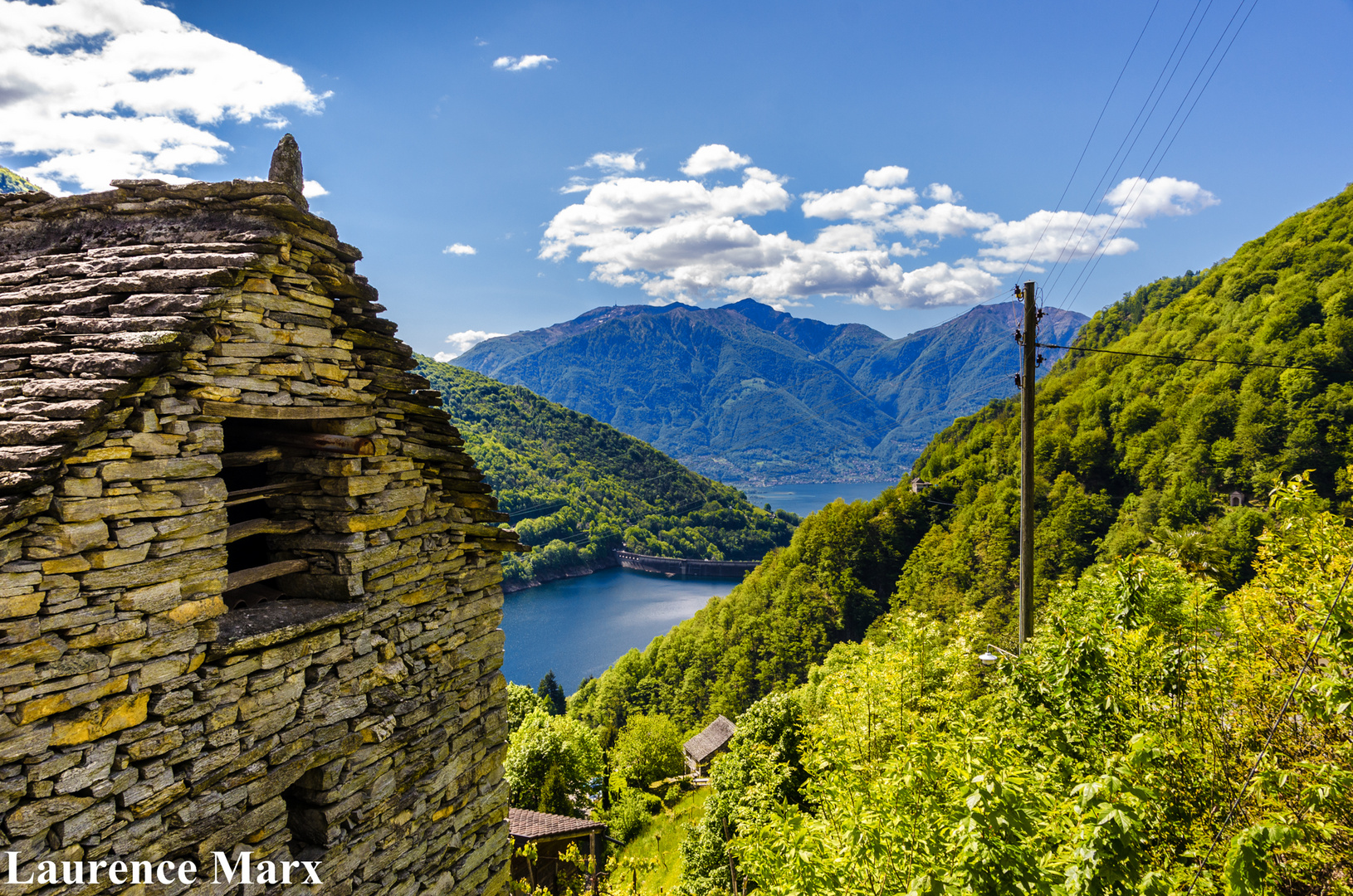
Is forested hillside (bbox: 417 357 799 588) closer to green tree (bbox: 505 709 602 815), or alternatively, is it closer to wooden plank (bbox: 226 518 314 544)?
green tree (bbox: 505 709 602 815)

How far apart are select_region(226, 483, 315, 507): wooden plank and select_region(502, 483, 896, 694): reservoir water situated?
60.1 metres

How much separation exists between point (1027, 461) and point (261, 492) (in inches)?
363

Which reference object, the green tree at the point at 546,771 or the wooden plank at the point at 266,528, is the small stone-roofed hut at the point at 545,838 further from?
the wooden plank at the point at 266,528

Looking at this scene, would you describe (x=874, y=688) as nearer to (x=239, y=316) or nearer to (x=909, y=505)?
(x=239, y=316)

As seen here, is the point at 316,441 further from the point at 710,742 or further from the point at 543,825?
the point at 710,742

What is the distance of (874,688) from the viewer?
39.3 ft

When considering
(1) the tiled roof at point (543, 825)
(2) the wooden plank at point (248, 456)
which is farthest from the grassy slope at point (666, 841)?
(2) the wooden plank at point (248, 456)

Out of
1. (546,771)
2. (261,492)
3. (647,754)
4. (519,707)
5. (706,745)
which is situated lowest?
(647,754)

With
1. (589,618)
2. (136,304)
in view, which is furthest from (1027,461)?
(589,618)

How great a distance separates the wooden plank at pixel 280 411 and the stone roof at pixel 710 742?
113ft

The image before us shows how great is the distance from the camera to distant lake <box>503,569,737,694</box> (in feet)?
232

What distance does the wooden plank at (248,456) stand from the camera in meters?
3.99

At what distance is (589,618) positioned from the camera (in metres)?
85.3

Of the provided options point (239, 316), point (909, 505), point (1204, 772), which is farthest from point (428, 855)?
point (909, 505)
